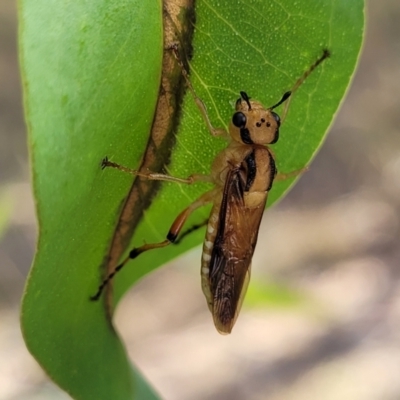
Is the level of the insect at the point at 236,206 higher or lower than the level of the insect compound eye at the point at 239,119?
lower

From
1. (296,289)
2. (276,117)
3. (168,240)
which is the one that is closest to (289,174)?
(276,117)

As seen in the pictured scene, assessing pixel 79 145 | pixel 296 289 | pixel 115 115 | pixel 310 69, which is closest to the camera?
pixel 79 145

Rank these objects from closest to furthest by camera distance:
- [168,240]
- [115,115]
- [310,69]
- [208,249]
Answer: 1. [115,115]
2. [310,69]
3. [168,240]
4. [208,249]

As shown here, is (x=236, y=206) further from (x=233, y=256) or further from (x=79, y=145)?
(x=79, y=145)

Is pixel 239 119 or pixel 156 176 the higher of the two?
pixel 239 119

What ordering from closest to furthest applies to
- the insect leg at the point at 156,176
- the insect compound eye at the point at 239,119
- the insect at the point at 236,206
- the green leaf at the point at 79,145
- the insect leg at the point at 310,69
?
1. the green leaf at the point at 79,145
2. the insect leg at the point at 156,176
3. the insect leg at the point at 310,69
4. the insect compound eye at the point at 239,119
5. the insect at the point at 236,206

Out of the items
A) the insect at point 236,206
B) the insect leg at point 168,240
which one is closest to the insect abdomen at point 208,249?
the insect at point 236,206

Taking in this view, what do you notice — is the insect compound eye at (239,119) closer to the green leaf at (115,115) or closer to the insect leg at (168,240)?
the green leaf at (115,115)

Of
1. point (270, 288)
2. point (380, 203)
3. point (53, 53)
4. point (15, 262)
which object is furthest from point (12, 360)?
point (53, 53)

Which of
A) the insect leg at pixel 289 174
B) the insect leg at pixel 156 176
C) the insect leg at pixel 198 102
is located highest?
the insect leg at pixel 198 102

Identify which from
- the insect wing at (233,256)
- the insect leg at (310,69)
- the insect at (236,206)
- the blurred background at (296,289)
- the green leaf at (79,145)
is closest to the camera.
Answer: the green leaf at (79,145)
